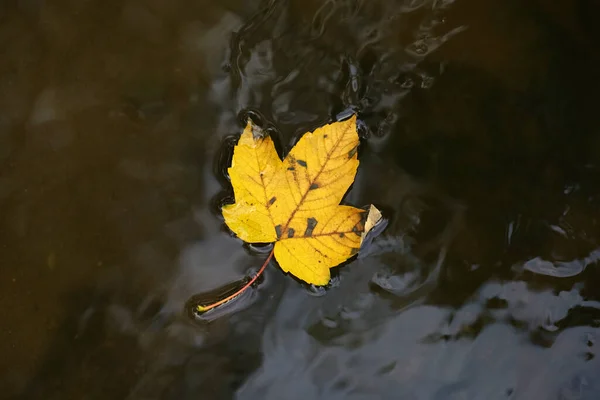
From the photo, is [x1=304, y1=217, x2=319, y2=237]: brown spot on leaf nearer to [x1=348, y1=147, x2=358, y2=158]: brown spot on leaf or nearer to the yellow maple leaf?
the yellow maple leaf

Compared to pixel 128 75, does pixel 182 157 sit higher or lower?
lower

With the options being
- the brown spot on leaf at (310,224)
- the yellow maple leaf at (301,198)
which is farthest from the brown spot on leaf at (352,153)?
the brown spot on leaf at (310,224)

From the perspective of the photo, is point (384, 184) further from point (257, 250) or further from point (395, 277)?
point (257, 250)

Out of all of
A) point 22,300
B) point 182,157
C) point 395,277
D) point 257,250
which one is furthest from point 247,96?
point 22,300

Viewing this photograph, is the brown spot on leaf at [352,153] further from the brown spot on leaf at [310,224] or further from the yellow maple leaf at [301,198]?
the brown spot on leaf at [310,224]

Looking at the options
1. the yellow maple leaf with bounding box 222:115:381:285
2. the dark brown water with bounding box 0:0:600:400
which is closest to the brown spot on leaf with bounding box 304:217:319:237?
the yellow maple leaf with bounding box 222:115:381:285

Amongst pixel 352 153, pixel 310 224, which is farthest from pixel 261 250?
pixel 352 153
